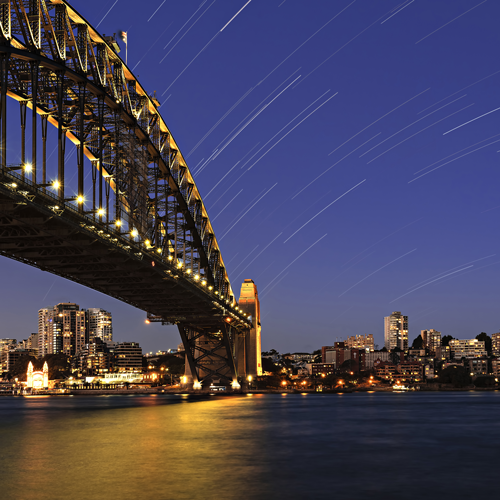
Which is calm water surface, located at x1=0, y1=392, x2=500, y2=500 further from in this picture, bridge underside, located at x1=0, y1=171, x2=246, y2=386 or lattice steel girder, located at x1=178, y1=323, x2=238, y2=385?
lattice steel girder, located at x1=178, y1=323, x2=238, y2=385

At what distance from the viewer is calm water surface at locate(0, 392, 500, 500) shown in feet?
80.4

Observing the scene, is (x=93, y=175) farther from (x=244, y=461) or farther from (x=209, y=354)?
(x=209, y=354)

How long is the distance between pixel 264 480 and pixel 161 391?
130 m

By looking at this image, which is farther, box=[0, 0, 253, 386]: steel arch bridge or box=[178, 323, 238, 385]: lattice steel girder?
box=[178, 323, 238, 385]: lattice steel girder

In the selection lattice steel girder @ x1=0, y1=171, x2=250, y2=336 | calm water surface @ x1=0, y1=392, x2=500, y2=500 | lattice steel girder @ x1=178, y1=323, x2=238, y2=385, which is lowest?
calm water surface @ x1=0, y1=392, x2=500, y2=500

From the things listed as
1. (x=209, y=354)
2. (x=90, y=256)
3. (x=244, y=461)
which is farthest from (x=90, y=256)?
(x=209, y=354)

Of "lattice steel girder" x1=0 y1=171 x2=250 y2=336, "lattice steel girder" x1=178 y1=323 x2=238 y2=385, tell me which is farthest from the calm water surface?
"lattice steel girder" x1=178 y1=323 x2=238 y2=385

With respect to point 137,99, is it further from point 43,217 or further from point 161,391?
point 161,391

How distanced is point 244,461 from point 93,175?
32273 mm

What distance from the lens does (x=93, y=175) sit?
189ft

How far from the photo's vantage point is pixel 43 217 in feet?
145

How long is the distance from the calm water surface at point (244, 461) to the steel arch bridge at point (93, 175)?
13242 millimetres

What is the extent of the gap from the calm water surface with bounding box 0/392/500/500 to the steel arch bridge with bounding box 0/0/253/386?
13.2 metres

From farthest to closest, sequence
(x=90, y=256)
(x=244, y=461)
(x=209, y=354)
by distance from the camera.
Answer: (x=209, y=354) < (x=90, y=256) < (x=244, y=461)
